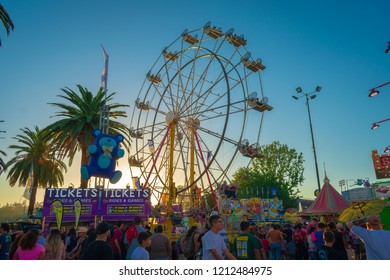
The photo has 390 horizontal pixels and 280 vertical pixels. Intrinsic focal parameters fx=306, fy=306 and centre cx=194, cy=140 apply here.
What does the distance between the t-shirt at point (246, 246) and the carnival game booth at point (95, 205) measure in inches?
670

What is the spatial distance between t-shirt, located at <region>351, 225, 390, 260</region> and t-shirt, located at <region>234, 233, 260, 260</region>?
1966mm

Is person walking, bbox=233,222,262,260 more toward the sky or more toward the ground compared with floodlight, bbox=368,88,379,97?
more toward the ground

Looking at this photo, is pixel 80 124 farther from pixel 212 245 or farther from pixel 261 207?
pixel 261 207

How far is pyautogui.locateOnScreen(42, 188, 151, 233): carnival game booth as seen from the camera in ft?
72.0

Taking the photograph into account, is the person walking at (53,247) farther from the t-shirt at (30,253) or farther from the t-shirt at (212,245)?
the t-shirt at (212,245)

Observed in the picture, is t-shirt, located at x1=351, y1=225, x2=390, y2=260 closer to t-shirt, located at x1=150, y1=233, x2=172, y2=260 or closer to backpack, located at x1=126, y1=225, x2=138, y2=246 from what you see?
t-shirt, located at x1=150, y1=233, x2=172, y2=260

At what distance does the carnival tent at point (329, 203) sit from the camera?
15.5m

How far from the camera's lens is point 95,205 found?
2269 cm

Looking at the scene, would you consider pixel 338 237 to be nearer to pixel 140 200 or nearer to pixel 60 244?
pixel 60 244

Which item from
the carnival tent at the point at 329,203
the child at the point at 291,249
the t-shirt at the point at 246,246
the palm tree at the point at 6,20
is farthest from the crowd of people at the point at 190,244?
the palm tree at the point at 6,20

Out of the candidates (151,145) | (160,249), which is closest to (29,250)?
(160,249)

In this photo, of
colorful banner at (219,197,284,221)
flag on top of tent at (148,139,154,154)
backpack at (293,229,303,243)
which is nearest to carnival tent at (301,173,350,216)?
backpack at (293,229,303,243)

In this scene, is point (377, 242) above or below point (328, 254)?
above

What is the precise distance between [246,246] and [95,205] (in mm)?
18976
